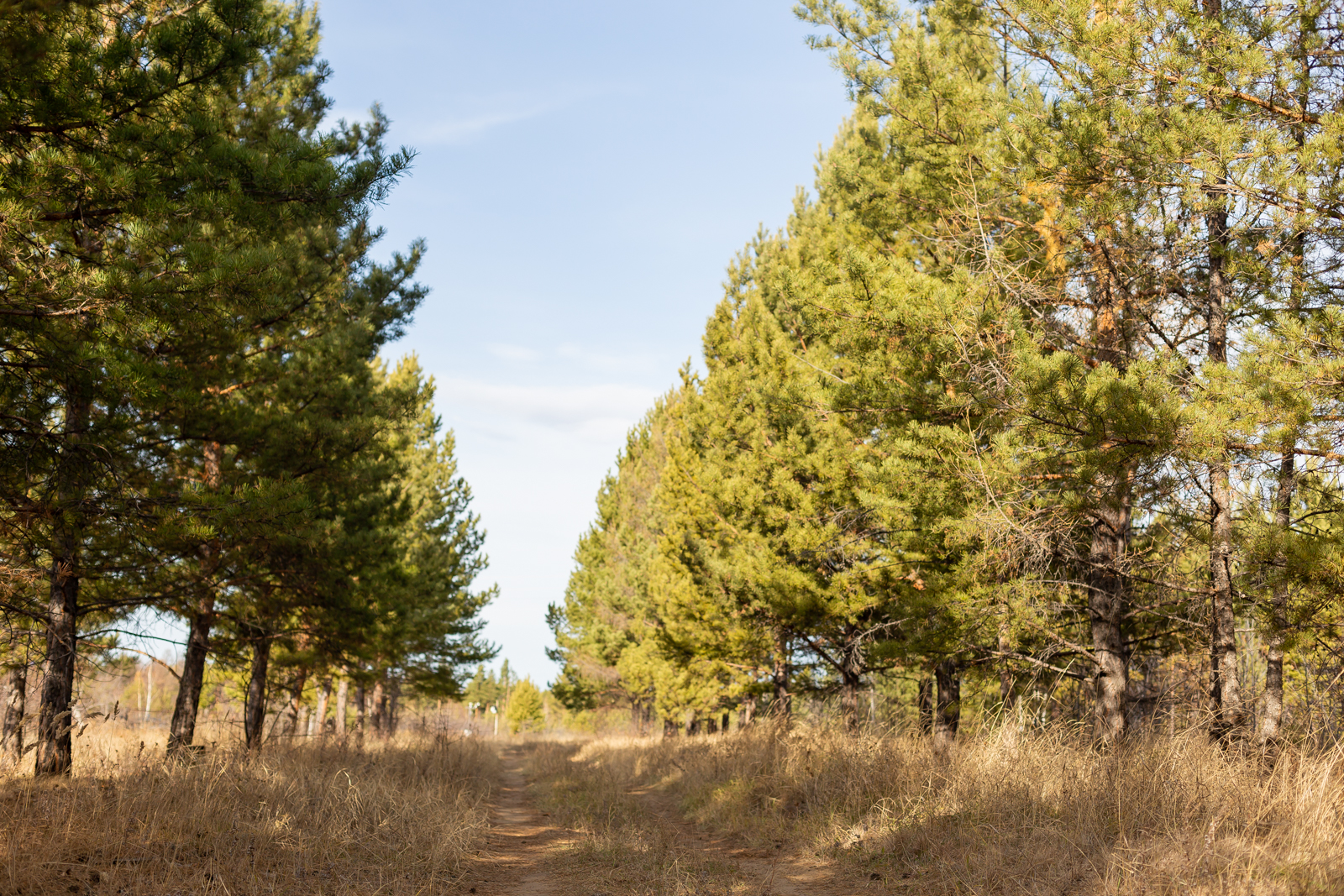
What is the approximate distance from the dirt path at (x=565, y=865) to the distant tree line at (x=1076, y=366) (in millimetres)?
3297

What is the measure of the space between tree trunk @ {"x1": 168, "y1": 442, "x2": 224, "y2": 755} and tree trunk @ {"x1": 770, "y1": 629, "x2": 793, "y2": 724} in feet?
30.7

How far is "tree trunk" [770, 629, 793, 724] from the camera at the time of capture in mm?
15804

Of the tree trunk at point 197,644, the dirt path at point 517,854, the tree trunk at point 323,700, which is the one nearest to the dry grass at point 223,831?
the dirt path at point 517,854

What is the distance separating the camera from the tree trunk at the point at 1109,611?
30.1ft

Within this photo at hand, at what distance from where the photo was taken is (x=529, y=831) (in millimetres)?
10305

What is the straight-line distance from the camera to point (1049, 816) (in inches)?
248

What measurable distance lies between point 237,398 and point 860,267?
8.03 metres

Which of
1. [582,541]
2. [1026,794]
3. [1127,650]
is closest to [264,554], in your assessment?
[1026,794]

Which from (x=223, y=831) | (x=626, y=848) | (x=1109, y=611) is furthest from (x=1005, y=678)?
(x=223, y=831)

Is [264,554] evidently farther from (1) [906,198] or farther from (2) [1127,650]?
(2) [1127,650]

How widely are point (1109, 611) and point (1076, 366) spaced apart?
159 inches

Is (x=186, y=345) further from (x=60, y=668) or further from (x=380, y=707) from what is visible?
(x=380, y=707)

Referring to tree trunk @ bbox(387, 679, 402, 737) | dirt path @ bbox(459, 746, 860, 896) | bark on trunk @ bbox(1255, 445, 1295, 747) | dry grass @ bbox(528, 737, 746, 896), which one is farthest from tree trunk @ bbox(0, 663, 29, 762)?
tree trunk @ bbox(387, 679, 402, 737)

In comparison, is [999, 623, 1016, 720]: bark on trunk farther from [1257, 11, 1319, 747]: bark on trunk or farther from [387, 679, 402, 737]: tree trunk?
[387, 679, 402, 737]: tree trunk
